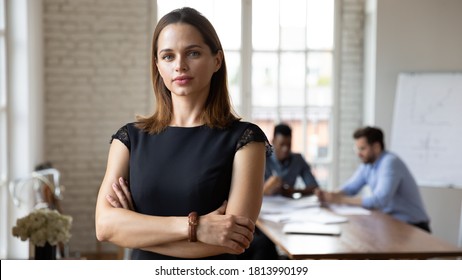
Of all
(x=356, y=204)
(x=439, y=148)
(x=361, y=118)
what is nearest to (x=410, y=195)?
(x=356, y=204)

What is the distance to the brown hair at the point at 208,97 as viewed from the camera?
1.37m

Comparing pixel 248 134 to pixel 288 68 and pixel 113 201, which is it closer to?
pixel 113 201

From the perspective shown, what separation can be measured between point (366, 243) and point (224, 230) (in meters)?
1.74

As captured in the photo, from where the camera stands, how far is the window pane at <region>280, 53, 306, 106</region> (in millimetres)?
5422

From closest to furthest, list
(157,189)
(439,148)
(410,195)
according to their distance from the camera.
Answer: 1. (157,189)
2. (410,195)
3. (439,148)

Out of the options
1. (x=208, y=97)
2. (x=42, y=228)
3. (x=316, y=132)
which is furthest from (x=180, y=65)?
(x=316, y=132)

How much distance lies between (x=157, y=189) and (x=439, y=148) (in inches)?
154

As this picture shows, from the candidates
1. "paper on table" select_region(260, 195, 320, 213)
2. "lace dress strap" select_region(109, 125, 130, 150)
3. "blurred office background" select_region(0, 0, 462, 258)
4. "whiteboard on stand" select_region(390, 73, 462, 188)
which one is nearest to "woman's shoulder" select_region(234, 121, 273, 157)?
"lace dress strap" select_region(109, 125, 130, 150)

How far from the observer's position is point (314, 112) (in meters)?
5.47

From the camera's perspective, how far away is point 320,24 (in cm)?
540

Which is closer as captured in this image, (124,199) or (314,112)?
(124,199)

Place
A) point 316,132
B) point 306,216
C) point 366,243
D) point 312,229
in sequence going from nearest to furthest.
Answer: point 366,243 < point 312,229 < point 306,216 < point 316,132

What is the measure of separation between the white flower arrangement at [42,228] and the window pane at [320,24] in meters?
3.33
